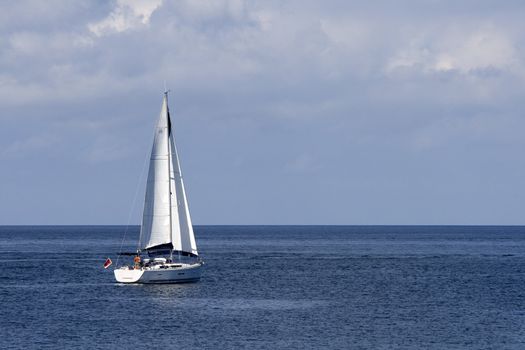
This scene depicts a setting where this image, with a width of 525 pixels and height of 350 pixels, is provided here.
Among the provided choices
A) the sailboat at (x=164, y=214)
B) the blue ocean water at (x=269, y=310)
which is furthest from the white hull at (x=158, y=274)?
the blue ocean water at (x=269, y=310)

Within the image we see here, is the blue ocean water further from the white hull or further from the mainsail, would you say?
the mainsail

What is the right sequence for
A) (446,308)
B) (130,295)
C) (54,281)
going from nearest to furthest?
(446,308) → (130,295) → (54,281)

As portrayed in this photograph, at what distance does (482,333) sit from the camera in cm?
6488

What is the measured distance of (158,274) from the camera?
91.8 m

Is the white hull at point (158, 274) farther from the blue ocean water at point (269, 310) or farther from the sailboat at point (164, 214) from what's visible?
the blue ocean water at point (269, 310)

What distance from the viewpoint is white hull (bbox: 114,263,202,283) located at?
91562 millimetres

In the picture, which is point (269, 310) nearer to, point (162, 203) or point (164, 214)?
point (164, 214)

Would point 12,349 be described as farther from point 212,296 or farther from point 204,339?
point 212,296

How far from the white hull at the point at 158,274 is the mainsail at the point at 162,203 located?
2.80 meters

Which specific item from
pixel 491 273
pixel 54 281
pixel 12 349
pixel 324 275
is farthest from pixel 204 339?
pixel 491 273

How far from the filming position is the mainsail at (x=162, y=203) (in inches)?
3735

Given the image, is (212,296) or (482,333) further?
(212,296)

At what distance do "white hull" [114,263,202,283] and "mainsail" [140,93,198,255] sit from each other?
110 inches

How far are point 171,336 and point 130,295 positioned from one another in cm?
2410
